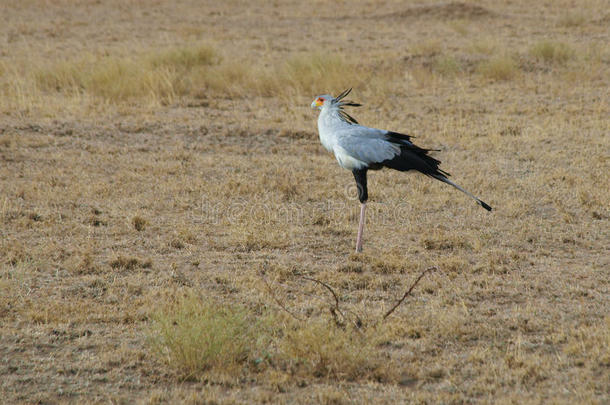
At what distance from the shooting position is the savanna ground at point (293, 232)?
4.37m

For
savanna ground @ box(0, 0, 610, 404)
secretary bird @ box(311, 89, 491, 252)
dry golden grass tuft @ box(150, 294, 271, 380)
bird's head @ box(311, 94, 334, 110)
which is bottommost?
savanna ground @ box(0, 0, 610, 404)

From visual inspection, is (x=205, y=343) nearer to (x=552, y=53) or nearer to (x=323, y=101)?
(x=323, y=101)

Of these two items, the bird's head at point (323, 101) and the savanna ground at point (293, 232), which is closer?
the savanna ground at point (293, 232)

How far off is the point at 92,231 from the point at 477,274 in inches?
136

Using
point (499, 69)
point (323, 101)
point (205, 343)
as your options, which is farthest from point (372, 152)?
point (499, 69)

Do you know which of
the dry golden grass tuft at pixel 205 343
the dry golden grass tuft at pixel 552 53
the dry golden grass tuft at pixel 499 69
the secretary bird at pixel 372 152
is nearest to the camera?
the dry golden grass tuft at pixel 205 343

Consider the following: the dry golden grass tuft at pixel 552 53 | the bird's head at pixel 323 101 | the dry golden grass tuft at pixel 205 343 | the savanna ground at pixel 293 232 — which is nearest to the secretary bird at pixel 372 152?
the bird's head at pixel 323 101

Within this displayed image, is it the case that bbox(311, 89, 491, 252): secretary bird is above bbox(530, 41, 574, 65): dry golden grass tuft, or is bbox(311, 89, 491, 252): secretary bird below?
above

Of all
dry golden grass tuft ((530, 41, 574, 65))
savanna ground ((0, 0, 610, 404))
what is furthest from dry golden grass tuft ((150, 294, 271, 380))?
dry golden grass tuft ((530, 41, 574, 65))

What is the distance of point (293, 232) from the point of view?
6902mm

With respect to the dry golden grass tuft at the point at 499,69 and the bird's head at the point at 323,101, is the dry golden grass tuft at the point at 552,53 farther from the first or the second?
the bird's head at the point at 323,101

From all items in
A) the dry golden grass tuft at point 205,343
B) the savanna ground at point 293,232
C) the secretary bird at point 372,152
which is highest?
the secretary bird at point 372,152

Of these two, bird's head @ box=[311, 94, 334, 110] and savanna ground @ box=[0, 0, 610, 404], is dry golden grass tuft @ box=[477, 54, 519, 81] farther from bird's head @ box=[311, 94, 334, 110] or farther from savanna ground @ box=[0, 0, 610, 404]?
bird's head @ box=[311, 94, 334, 110]

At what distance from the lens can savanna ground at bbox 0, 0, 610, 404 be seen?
4.37m
